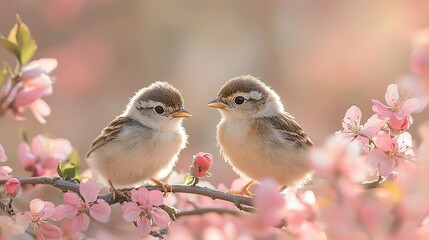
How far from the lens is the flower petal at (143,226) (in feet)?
7.07

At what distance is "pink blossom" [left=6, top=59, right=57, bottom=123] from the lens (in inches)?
94.0

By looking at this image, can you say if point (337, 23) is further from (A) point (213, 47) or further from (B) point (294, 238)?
(B) point (294, 238)

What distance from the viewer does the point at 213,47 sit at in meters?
6.60

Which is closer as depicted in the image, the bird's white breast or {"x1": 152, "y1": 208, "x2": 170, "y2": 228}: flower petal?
{"x1": 152, "y1": 208, "x2": 170, "y2": 228}: flower petal

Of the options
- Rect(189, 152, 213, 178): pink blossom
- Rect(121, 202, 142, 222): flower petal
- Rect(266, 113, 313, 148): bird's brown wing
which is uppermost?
Rect(266, 113, 313, 148): bird's brown wing

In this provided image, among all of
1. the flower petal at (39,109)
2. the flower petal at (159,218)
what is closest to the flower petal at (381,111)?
the flower petal at (159,218)

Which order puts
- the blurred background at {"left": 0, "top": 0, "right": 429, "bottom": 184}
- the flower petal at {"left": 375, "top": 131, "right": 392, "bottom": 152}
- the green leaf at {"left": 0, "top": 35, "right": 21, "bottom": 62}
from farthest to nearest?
1. the blurred background at {"left": 0, "top": 0, "right": 429, "bottom": 184}
2. the green leaf at {"left": 0, "top": 35, "right": 21, "bottom": 62}
3. the flower petal at {"left": 375, "top": 131, "right": 392, "bottom": 152}

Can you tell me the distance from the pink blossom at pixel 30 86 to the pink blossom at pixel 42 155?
0.22 m

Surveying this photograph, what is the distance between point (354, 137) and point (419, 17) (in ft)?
12.8

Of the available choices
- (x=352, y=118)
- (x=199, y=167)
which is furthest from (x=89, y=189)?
(x=352, y=118)

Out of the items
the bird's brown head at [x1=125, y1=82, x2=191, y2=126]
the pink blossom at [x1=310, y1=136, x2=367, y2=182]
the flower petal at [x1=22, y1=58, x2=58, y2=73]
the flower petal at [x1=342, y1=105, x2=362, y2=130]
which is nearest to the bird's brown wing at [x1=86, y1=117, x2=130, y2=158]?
the bird's brown head at [x1=125, y1=82, x2=191, y2=126]

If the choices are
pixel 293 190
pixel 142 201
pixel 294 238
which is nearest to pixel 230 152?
pixel 293 190

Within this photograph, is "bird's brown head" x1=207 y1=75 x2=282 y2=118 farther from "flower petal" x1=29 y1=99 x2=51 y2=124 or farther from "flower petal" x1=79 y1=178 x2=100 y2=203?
"flower petal" x1=79 y1=178 x2=100 y2=203

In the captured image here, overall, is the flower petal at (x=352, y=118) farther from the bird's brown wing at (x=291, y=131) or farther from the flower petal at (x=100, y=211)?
the flower petal at (x=100, y=211)
